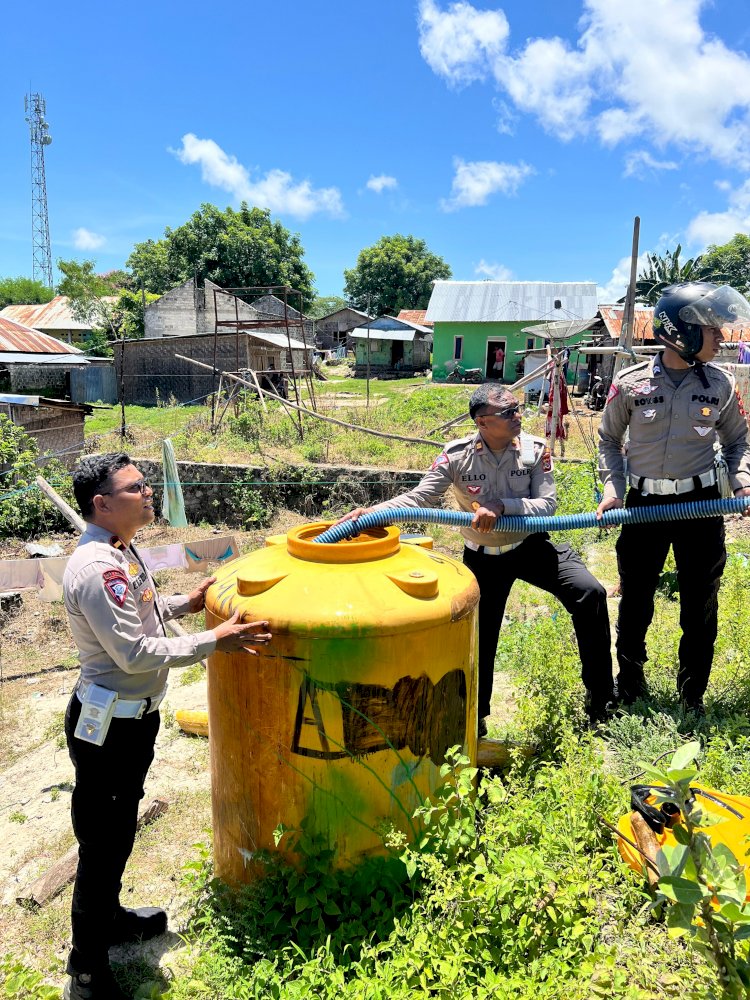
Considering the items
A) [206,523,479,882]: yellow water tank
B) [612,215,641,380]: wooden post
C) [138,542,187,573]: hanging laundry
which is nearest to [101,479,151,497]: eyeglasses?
[206,523,479,882]: yellow water tank

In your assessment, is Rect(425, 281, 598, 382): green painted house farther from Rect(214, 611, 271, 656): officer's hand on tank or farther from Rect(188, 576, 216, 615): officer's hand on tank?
Rect(214, 611, 271, 656): officer's hand on tank

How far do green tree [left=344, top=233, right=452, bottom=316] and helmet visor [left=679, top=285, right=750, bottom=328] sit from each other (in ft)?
139

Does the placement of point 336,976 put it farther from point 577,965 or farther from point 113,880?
point 113,880

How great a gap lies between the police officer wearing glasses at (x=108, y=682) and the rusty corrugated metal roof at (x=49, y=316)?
130ft

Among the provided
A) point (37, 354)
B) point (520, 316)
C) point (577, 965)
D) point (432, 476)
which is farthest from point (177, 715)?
point (520, 316)

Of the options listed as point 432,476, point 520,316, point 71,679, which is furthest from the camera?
point 520,316

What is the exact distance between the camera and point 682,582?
10.8ft

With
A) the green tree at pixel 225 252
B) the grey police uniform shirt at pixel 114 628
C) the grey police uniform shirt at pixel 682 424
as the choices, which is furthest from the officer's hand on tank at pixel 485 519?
the green tree at pixel 225 252

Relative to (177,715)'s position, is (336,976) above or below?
above

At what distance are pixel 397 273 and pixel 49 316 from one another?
71.2 ft

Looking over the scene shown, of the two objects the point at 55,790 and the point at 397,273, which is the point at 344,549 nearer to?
the point at 55,790

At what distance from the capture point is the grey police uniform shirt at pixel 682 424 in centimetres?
318

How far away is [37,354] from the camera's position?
1866 centimetres

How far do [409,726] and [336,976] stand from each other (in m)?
0.75
